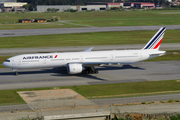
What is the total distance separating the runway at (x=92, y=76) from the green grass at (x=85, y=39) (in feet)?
108

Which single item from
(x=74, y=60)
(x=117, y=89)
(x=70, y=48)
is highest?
(x=74, y=60)

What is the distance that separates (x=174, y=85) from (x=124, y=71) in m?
14.3

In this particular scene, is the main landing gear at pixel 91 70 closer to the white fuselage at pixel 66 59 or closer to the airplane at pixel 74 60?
the airplane at pixel 74 60

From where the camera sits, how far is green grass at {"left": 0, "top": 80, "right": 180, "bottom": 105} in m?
48.6

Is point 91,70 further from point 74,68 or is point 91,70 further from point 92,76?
point 74,68

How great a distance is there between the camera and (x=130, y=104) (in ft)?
A: 139

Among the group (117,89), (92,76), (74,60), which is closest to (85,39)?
(74,60)

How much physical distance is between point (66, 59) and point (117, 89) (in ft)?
48.2

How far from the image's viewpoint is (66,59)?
61.7 m

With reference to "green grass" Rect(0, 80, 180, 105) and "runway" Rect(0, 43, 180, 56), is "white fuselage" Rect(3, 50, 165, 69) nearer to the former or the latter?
"green grass" Rect(0, 80, 180, 105)

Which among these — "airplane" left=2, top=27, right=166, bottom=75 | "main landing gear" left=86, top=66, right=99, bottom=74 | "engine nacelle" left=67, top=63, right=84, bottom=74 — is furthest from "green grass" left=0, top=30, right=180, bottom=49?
"engine nacelle" left=67, top=63, right=84, bottom=74

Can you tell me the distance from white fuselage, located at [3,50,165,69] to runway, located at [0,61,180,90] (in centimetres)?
261

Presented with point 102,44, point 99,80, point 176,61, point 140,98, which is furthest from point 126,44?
point 140,98

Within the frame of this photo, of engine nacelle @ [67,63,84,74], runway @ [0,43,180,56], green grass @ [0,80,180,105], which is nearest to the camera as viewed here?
green grass @ [0,80,180,105]
